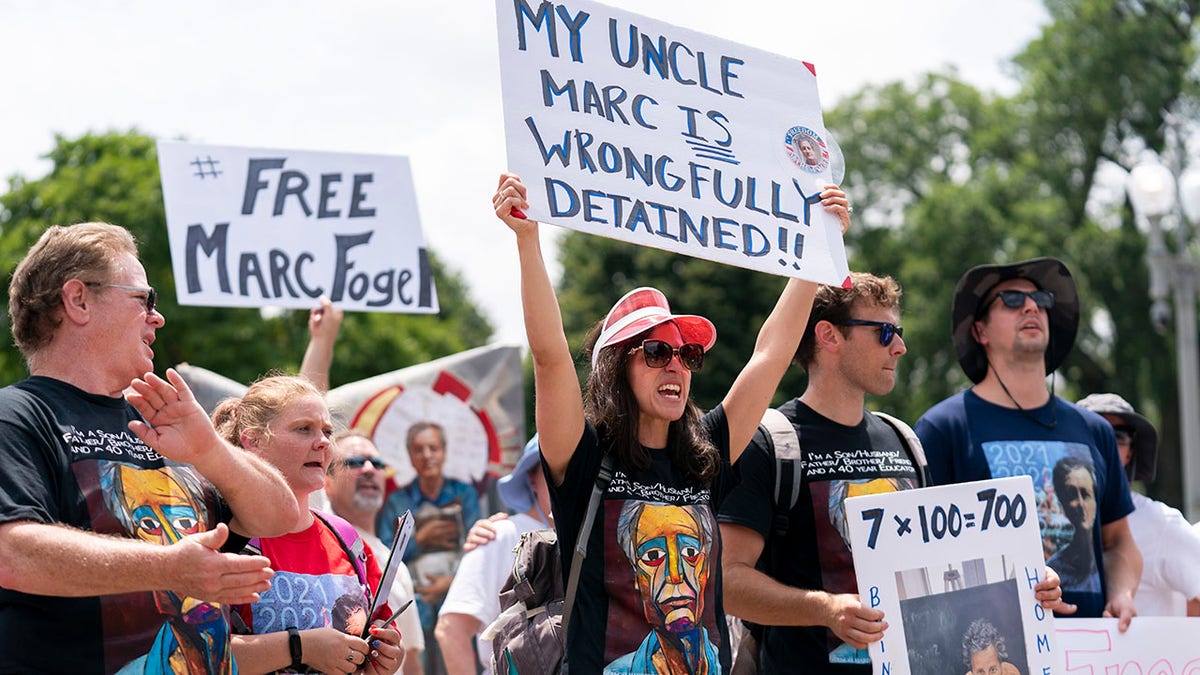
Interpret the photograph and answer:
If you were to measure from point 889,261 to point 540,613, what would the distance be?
93.6 feet

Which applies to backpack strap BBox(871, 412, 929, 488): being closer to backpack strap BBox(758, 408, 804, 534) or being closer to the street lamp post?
backpack strap BBox(758, 408, 804, 534)

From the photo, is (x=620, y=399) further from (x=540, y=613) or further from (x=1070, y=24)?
(x=1070, y=24)

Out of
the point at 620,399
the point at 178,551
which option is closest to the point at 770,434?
the point at 620,399

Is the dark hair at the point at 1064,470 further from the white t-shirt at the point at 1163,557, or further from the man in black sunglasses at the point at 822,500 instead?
the white t-shirt at the point at 1163,557

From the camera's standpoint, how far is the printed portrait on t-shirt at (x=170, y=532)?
10.3ft

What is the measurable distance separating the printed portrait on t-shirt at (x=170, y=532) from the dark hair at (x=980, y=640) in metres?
2.17

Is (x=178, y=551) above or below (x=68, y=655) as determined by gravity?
above

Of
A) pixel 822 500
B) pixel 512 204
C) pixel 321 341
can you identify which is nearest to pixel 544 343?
pixel 512 204

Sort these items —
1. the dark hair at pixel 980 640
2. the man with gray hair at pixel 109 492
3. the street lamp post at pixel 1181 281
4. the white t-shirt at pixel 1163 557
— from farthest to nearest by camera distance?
the street lamp post at pixel 1181 281 < the white t-shirt at pixel 1163 557 < the dark hair at pixel 980 640 < the man with gray hair at pixel 109 492

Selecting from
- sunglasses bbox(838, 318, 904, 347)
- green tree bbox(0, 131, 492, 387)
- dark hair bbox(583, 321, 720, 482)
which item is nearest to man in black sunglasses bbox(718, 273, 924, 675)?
sunglasses bbox(838, 318, 904, 347)

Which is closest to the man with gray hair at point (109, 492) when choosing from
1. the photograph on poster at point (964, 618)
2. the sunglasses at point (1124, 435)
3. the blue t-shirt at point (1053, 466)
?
the photograph on poster at point (964, 618)

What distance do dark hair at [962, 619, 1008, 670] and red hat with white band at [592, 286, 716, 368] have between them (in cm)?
121

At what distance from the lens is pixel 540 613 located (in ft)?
12.6

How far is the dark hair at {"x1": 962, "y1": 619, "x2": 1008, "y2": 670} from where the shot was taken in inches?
166
